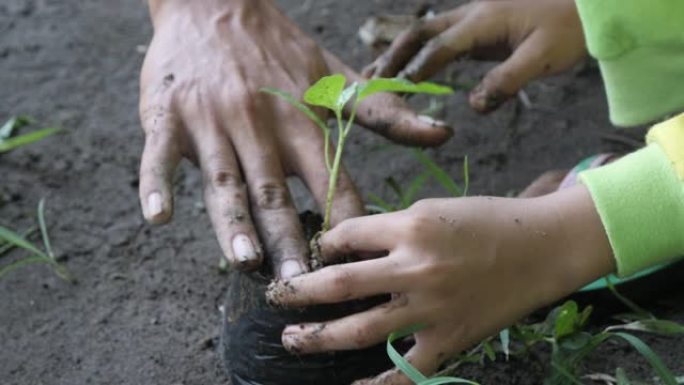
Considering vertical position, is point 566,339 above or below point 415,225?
below

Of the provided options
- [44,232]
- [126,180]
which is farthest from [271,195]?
[126,180]

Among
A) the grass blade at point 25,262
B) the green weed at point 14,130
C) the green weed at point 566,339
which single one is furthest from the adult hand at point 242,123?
the green weed at point 14,130

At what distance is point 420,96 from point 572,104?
312mm

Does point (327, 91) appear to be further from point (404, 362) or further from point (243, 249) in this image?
point (404, 362)

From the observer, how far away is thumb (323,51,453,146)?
1.57 m

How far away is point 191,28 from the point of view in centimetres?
173

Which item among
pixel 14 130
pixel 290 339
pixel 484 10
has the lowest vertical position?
pixel 14 130

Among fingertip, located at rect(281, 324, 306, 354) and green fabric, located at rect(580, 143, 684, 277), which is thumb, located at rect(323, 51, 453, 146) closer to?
green fabric, located at rect(580, 143, 684, 277)

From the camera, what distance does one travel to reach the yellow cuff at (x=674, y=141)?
1.37m

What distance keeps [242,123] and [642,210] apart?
0.56m

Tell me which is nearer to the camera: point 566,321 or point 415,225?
point 415,225

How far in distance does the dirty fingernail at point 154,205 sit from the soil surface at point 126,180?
0.30m

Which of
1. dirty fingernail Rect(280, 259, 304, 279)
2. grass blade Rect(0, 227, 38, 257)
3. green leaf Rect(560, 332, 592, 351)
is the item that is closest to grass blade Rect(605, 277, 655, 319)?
green leaf Rect(560, 332, 592, 351)

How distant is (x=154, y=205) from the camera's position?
1384 millimetres
